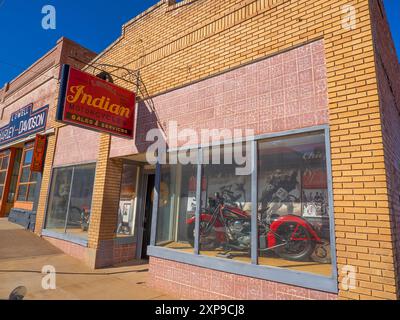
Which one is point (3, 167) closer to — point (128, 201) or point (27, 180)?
point (27, 180)

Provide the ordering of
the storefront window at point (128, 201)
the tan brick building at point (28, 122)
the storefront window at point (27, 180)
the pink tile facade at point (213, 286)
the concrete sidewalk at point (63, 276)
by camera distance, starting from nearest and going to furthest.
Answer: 1. the pink tile facade at point (213, 286)
2. the concrete sidewalk at point (63, 276)
3. the storefront window at point (128, 201)
4. the tan brick building at point (28, 122)
5. the storefront window at point (27, 180)

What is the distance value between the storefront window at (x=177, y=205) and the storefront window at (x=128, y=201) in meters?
2.19

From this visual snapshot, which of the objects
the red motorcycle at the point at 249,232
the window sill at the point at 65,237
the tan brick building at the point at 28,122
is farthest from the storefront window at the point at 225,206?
the tan brick building at the point at 28,122

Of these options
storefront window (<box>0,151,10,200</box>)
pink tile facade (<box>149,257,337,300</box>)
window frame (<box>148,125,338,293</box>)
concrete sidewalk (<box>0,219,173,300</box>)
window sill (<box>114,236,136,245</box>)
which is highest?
storefront window (<box>0,151,10,200</box>)

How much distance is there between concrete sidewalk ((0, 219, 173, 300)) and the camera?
5.18 meters

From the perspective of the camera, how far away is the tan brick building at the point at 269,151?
141 inches

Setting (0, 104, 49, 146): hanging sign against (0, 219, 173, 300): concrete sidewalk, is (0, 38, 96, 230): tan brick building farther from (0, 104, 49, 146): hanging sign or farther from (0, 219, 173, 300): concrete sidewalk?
(0, 219, 173, 300): concrete sidewalk

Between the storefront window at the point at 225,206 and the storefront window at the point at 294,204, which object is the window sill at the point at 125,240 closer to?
the storefront window at the point at 225,206

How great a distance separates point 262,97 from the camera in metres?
4.78

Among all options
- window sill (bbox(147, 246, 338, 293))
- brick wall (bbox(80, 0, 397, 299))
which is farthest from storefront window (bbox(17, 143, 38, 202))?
brick wall (bbox(80, 0, 397, 299))

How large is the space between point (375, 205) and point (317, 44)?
2629 mm

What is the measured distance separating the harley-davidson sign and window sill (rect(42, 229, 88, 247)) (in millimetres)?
3424

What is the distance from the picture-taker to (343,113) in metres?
3.87
